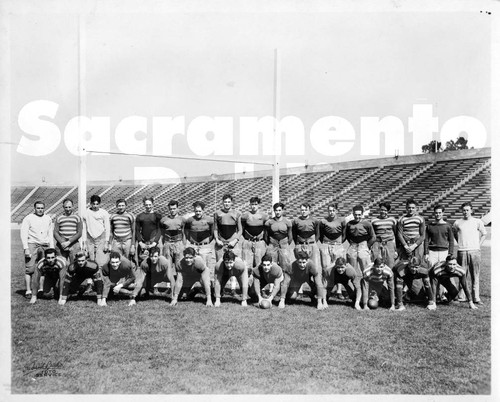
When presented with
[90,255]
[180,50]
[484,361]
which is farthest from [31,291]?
[484,361]

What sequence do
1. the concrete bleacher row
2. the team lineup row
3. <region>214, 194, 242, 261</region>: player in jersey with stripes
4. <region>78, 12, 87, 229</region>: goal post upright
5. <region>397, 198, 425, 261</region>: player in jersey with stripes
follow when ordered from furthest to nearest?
1. the concrete bleacher row
2. <region>214, 194, 242, 261</region>: player in jersey with stripes
3. <region>397, 198, 425, 261</region>: player in jersey with stripes
4. the team lineup row
5. <region>78, 12, 87, 229</region>: goal post upright

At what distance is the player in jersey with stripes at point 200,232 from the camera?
5250mm

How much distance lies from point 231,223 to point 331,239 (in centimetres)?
122

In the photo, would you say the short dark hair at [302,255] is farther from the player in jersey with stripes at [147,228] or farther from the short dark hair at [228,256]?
the player in jersey with stripes at [147,228]

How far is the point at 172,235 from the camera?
5.35 meters

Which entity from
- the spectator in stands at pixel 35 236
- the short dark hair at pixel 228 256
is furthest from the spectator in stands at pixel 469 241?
the spectator in stands at pixel 35 236

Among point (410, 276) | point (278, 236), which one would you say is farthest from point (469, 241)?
point (278, 236)

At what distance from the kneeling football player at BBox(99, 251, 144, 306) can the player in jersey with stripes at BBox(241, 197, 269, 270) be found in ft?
4.23

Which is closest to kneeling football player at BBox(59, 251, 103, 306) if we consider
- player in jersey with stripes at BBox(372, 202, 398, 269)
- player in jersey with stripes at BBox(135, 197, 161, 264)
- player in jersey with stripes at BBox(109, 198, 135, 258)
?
player in jersey with stripes at BBox(109, 198, 135, 258)

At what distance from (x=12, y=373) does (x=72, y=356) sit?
0.58 m

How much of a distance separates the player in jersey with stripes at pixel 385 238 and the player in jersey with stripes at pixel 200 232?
197 centimetres

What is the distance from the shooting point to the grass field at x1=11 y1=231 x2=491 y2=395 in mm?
3438

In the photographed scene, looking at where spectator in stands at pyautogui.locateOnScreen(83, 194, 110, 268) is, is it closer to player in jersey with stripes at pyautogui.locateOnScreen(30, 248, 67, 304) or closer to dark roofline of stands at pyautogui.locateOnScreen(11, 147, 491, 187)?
player in jersey with stripes at pyautogui.locateOnScreen(30, 248, 67, 304)

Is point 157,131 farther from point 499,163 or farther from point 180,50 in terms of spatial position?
point 499,163
